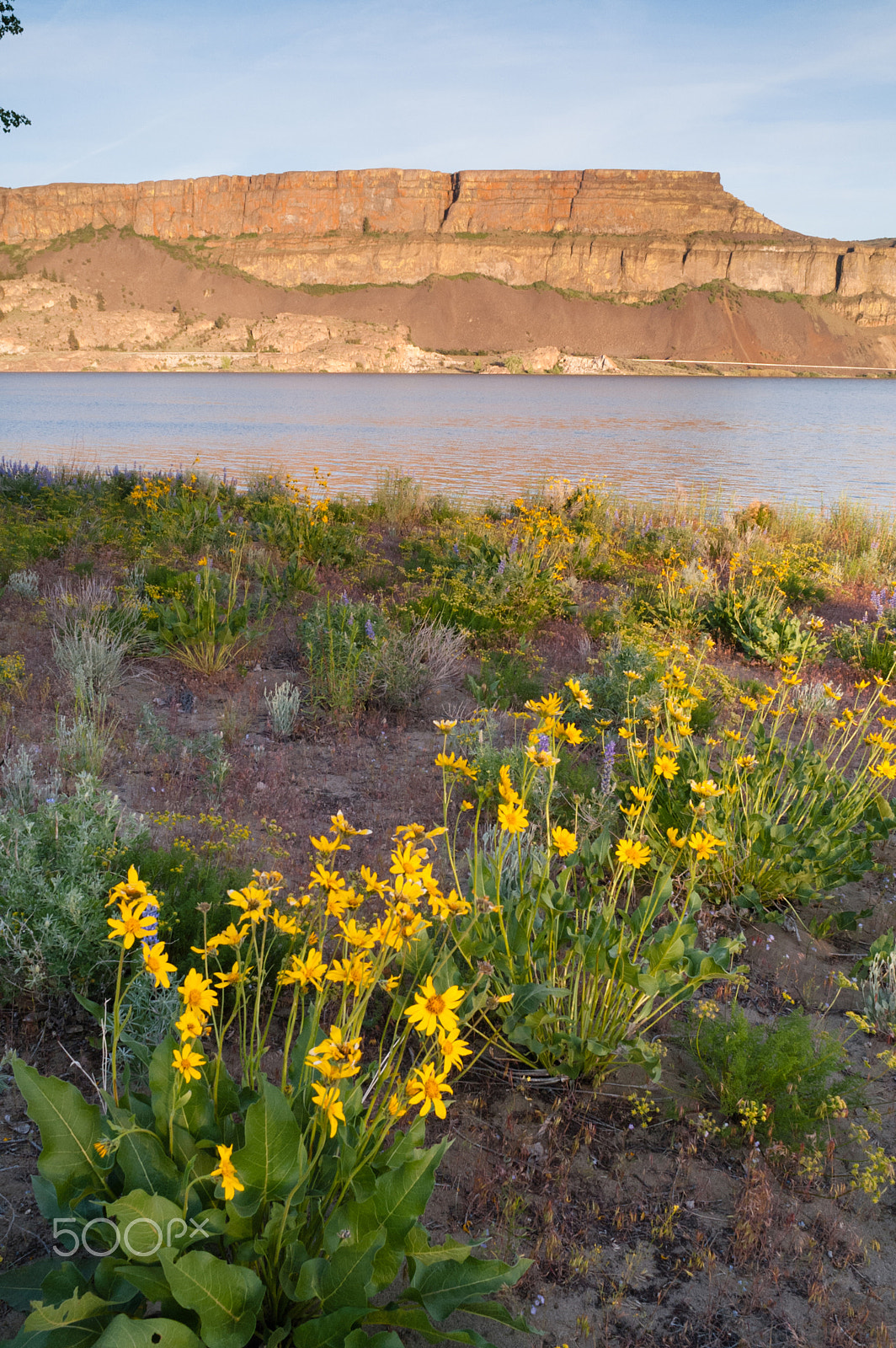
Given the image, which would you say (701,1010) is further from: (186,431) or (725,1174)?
(186,431)

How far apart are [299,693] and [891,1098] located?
11.9 feet

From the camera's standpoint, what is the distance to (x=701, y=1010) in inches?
98.2

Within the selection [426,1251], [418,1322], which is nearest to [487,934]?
[426,1251]

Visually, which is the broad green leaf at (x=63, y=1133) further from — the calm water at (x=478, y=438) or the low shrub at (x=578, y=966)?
the calm water at (x=478, y=438)

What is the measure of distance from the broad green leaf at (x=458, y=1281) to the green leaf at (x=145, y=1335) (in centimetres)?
44

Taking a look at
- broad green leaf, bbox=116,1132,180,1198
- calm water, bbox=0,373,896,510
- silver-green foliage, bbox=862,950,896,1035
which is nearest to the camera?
broad green leaf, bbox=116,1132,180,1198

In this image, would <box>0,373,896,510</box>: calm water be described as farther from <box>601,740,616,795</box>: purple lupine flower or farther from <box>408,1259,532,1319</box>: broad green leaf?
<box>408,1259,532,1319</box>: broad green leaf

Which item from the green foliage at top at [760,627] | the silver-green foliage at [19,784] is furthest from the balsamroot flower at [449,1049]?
the green foliage at top at [760,627]

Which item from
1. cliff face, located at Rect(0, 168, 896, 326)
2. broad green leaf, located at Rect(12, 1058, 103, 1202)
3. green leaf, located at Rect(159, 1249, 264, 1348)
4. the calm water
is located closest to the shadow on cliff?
cliff face, located at Rect(0, 168, 896, 326)

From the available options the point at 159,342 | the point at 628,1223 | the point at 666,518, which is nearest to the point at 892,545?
the point at 666,518

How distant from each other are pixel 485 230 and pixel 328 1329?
160296mm

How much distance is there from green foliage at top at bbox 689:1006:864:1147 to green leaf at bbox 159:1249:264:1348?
4.43ft

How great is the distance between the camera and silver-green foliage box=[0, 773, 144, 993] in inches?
89.6

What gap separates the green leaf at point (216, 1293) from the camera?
1.25 m
